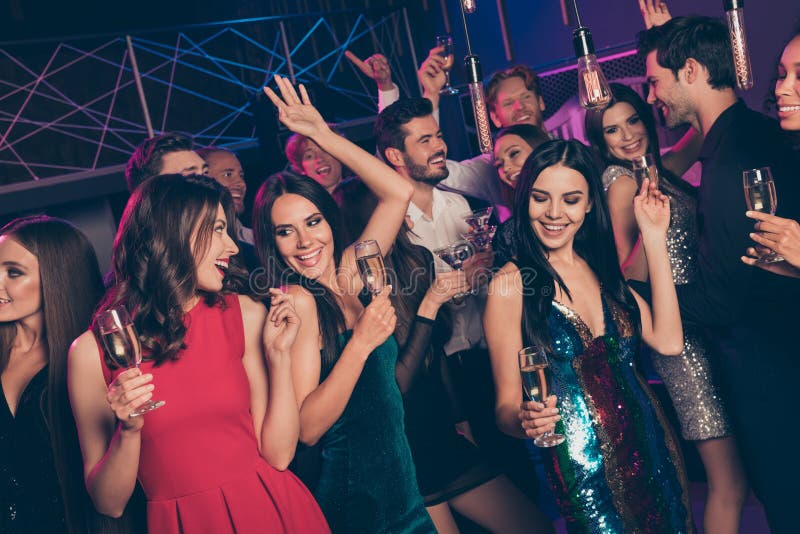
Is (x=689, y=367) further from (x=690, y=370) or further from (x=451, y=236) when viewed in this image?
(x=451, y=236)

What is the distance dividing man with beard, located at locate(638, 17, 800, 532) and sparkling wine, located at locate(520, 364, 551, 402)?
2.64 ft

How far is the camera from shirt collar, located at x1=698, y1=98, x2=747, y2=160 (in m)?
2.72

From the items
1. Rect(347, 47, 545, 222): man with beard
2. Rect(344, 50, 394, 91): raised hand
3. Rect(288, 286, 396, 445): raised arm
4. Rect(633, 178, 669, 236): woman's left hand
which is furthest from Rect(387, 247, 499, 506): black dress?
Rect(344, 50, 394, 91): raised hand

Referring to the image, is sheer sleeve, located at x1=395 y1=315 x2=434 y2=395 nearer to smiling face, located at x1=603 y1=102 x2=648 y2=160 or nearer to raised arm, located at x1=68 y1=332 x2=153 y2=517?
raised arm, located at x1=68 y1=332 x2=153 y2=517

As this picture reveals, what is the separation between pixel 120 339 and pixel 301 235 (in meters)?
0.87

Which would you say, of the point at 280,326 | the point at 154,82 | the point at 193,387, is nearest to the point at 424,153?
the point at 280,326

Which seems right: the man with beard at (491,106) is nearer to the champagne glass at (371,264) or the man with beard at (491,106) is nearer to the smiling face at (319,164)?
the smiling face at (319,164)

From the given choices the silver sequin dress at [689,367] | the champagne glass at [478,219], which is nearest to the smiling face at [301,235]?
the champagne glass at [478,219]

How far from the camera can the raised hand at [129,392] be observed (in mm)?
1921

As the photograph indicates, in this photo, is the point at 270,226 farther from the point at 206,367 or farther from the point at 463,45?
the point at 463,45

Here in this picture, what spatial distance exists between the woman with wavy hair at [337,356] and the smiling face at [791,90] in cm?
130

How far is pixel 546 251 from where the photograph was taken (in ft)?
8.66

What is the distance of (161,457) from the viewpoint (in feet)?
7.05

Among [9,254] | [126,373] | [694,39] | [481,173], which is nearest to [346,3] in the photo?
[481,173]
